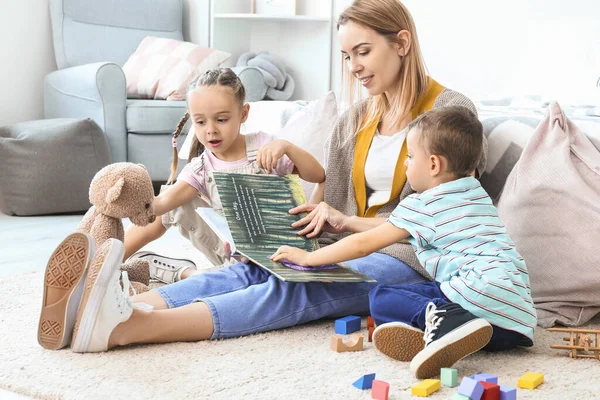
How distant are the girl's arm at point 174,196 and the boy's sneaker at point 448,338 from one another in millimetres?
652

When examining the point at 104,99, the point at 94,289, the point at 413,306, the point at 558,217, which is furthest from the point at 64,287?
the point at 104,99

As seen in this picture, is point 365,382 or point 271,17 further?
point 271,17

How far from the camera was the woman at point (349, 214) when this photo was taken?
4.52 ft

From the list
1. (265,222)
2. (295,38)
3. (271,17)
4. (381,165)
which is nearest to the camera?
(265,222)

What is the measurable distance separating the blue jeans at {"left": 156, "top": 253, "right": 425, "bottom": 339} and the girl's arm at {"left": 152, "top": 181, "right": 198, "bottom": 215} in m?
0.23

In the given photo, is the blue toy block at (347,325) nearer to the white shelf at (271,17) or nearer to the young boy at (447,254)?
the young boy at (447,254)

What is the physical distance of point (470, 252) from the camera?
4.37ft

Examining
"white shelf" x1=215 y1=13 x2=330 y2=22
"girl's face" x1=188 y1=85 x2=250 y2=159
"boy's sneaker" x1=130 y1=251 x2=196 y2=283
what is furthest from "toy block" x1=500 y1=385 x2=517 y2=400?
"white shelf" x1=215 y1=13 x2=330 y2=22

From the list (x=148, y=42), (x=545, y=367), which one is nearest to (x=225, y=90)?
(x=545, y=367)

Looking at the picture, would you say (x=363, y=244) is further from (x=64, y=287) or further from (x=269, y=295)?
(x=64, y=287)

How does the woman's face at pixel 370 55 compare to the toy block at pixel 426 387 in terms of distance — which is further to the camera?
the woman's face at pixel 370 55

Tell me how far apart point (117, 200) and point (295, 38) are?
116 inches

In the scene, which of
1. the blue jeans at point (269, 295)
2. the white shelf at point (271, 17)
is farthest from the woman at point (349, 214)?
the white shelf at point (271, 17)

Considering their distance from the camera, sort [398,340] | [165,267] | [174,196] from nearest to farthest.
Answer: [398,340] → [174,196] → [165,267]
